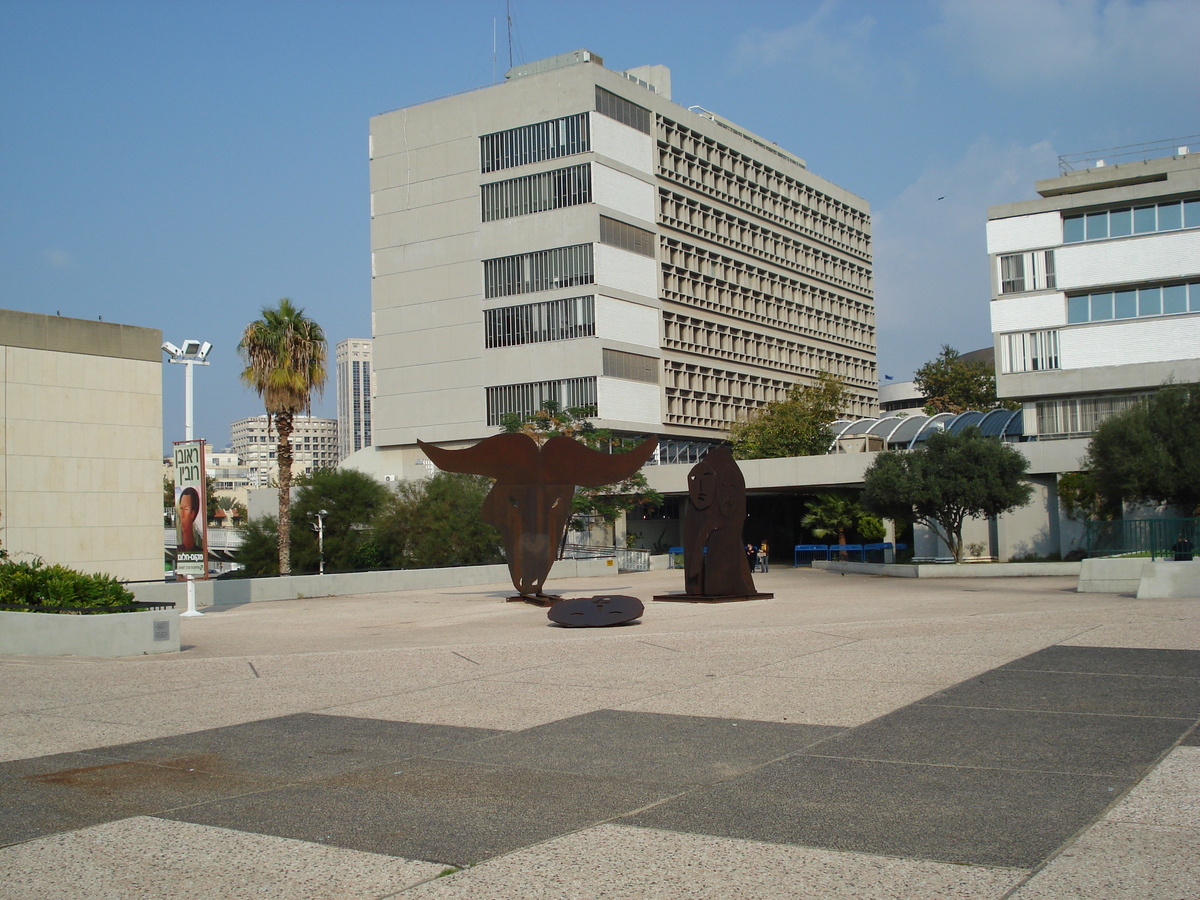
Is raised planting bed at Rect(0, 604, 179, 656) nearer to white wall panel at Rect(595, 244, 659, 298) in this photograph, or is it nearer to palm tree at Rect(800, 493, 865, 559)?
palm tree at Rect(800, 493, 865, 559)

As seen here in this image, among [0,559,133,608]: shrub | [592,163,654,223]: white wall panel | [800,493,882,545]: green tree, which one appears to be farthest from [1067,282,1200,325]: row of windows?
[0,559,133,608]: shrub

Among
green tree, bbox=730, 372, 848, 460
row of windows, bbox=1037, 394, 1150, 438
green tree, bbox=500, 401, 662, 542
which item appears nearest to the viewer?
row of windows, bbox=1037, 394, 1150, 438

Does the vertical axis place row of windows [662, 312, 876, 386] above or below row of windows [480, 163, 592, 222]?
below

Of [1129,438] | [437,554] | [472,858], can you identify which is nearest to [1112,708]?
[472,858]

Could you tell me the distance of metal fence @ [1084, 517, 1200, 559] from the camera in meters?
25.8

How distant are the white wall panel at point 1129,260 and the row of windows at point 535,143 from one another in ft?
93.1

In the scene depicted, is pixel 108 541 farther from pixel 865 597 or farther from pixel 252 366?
pixel 865 597

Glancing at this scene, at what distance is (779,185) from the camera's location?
8456 cm

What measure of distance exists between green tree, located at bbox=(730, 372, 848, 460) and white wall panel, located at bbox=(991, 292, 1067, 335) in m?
17.5

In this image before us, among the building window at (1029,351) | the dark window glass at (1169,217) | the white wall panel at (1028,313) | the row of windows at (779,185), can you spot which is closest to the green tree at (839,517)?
the building window at (1029,351)

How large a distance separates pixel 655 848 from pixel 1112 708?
547 cm

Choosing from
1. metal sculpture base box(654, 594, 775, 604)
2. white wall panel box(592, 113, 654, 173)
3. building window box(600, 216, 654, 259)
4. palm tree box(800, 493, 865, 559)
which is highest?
white wall panel box(592, 113, 654, 173)

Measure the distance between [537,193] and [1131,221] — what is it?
3297 centimetres

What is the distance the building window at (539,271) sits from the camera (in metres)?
64.8
